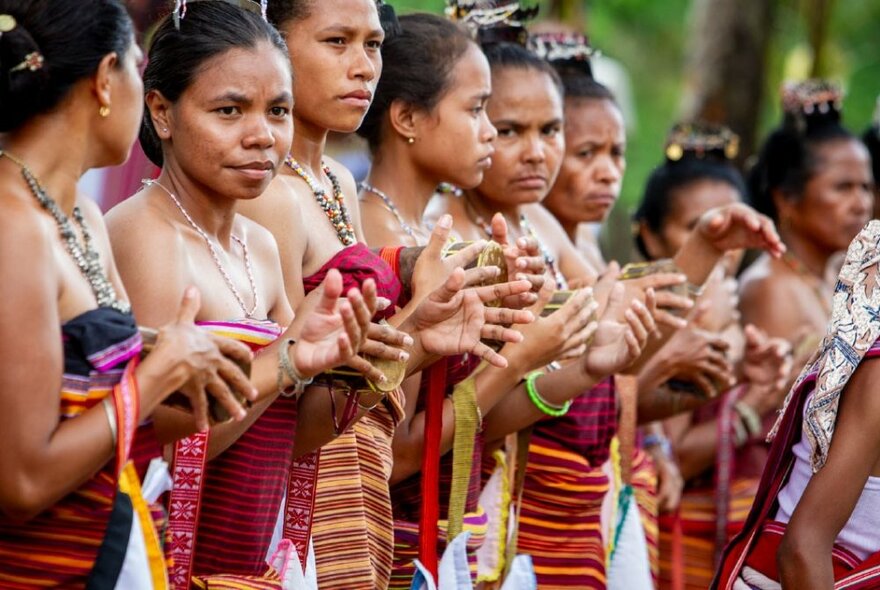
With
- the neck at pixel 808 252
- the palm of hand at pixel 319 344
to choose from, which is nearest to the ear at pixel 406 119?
the palm of hand at pixel 319 344

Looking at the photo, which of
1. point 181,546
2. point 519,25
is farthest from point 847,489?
point 519,25

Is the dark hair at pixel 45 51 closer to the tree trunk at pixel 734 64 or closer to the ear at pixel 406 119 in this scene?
the ear at pixel 406 119

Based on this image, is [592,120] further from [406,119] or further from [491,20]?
[406,119]

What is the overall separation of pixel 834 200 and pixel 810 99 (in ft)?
2.23

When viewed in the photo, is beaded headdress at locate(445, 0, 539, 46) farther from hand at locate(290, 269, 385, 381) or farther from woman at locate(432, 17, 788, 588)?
hand at locate(290, 269, 385, 381)

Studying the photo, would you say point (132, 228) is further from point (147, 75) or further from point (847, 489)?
point (847, 489)

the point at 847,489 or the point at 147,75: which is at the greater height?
the point at 147,75

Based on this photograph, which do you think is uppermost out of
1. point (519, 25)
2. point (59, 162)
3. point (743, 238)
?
point (519, 25)

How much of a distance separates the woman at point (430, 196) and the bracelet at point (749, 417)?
65.0 inches

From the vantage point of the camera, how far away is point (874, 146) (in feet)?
25.7

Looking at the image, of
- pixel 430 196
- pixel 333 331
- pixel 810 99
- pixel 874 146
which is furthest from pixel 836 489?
pixel 874 146

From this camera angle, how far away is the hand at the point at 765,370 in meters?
→ 5.96

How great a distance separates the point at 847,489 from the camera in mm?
3258

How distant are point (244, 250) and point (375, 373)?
0.46 metres
